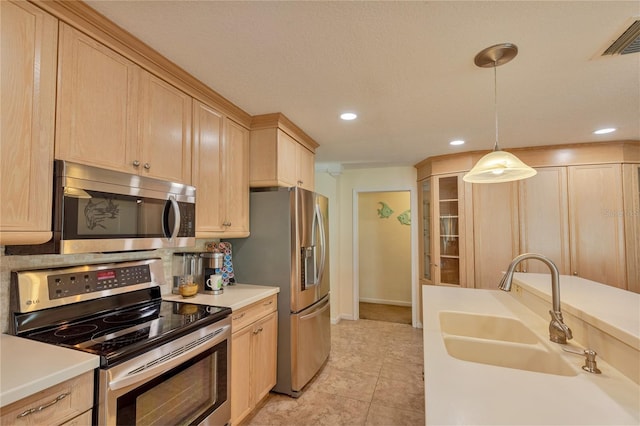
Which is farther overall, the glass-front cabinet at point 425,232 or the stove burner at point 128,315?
the glass-front cabinet at point 425,232

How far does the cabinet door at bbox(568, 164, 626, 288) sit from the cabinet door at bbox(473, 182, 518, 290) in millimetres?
585

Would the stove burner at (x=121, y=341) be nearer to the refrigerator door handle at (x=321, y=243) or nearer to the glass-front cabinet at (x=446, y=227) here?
the refrigerator door handle at (x=321, y=243)

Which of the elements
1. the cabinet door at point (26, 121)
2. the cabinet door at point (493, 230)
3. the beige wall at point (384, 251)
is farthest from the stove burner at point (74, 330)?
the beige wall at point (384, 251)

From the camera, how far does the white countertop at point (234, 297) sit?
195cm

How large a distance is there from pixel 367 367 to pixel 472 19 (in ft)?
9.66

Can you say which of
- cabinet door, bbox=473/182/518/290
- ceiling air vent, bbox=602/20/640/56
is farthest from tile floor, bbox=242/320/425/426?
ceiling air vent, bbox=602/20/640/56

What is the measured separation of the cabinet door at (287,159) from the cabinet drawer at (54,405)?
1.79 m

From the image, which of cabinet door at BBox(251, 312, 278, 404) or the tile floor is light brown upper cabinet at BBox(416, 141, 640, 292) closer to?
the tile floor

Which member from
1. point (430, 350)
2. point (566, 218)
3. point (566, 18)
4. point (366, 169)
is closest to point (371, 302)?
point (366, 169)

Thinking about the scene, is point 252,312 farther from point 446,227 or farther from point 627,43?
point 446,227

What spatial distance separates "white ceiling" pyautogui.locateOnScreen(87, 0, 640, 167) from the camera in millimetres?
1312

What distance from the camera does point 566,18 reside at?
4.41 ft

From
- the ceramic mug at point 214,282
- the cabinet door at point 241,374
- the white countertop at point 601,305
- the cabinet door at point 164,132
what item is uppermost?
the cabinet door at point 164,132

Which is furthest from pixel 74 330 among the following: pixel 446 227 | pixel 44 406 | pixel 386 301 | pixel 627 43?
pixel 386 301
